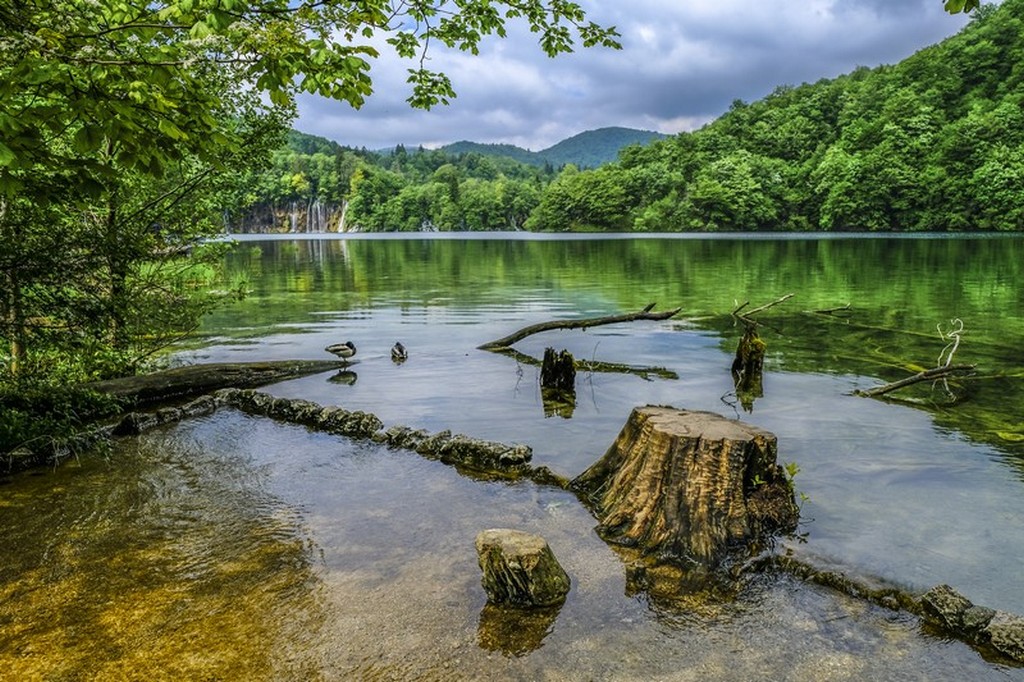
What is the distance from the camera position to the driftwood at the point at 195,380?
1453 centimetres

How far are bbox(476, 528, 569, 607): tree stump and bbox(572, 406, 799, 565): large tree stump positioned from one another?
1560 mm

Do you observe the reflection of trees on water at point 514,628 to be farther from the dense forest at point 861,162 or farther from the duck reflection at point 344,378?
the dense forest at point 861,162

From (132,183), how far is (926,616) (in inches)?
645

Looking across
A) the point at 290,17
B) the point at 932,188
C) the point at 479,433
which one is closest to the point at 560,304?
the point at 479,433

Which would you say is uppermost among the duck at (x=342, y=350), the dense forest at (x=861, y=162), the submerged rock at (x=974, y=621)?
the dense forest at (x=861, y=162)

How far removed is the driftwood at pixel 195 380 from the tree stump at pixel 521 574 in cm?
1024

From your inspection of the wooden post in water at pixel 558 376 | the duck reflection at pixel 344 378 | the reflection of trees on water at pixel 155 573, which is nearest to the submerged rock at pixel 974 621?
the reflection of trees on water at pixel 155 573

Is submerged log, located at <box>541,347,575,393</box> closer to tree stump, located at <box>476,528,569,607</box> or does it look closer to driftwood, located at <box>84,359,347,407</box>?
driftwood, located at <box>84,359,347,407</box>

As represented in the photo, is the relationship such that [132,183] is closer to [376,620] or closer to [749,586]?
[376,620]

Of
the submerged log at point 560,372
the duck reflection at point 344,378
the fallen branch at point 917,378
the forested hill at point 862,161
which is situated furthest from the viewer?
the forested hill at point 862,161

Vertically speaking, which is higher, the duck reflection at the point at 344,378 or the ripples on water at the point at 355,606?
the duck reflection at the point at 344,378

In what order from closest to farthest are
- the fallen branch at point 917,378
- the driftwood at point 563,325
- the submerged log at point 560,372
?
the fallen branch at point 917,378 → the submerged log at point 560,372 → the driftwood at point 563,325

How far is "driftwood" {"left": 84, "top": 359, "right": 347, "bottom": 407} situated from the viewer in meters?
14.5

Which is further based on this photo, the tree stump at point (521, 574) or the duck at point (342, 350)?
the duck at point (342, 350)
